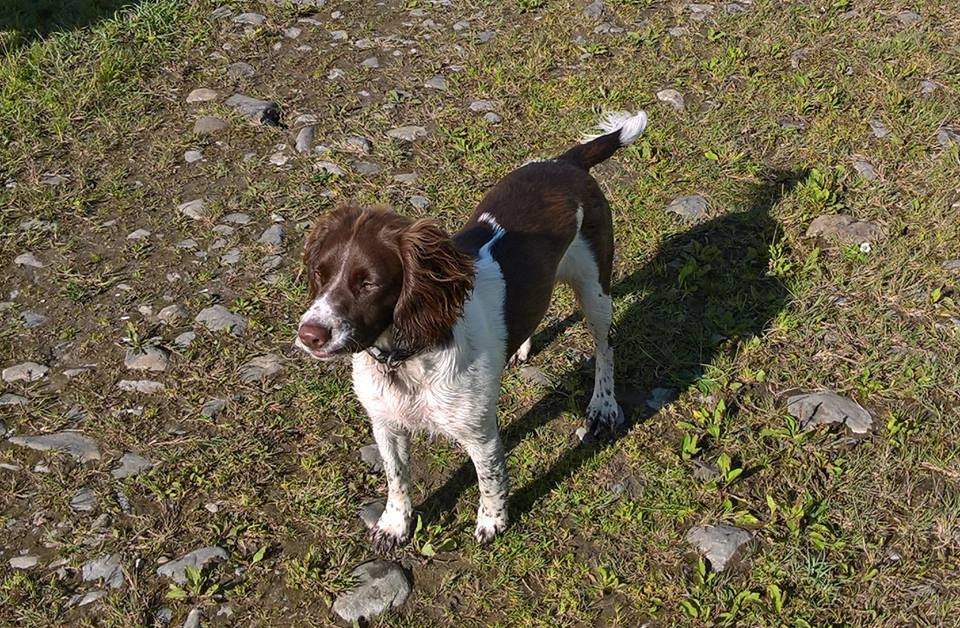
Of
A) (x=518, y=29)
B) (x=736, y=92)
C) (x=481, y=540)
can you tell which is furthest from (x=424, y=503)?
(x=518, y=29)

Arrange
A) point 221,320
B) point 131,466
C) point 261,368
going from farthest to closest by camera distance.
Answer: point 221,320 < point 261,368 < point 131,466

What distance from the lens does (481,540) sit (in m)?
3.82

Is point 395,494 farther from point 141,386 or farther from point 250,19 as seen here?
point 250,19

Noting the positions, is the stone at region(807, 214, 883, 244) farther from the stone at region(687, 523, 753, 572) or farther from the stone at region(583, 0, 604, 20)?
the stone at region(583, 0, 604, 20)

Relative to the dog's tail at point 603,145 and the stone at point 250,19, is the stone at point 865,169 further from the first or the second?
the stone at point 250,19

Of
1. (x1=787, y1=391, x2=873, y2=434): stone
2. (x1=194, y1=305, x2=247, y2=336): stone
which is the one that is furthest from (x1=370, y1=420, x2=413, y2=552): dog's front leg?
(x1=787, y1=391, x2=873, y2=434): stone

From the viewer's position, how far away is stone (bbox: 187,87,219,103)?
6582 mm

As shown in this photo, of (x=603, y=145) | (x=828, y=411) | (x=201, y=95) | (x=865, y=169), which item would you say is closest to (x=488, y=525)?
(x=828, y=411)

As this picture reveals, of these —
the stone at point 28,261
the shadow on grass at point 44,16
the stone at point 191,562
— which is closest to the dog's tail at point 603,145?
the stone at point 191,562

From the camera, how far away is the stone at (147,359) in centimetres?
460

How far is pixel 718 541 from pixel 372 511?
1.45 meters

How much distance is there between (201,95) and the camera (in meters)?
6.61

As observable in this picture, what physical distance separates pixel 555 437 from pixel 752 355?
3.79 ft

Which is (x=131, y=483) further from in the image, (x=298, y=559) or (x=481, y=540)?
(x=481, y=540)
